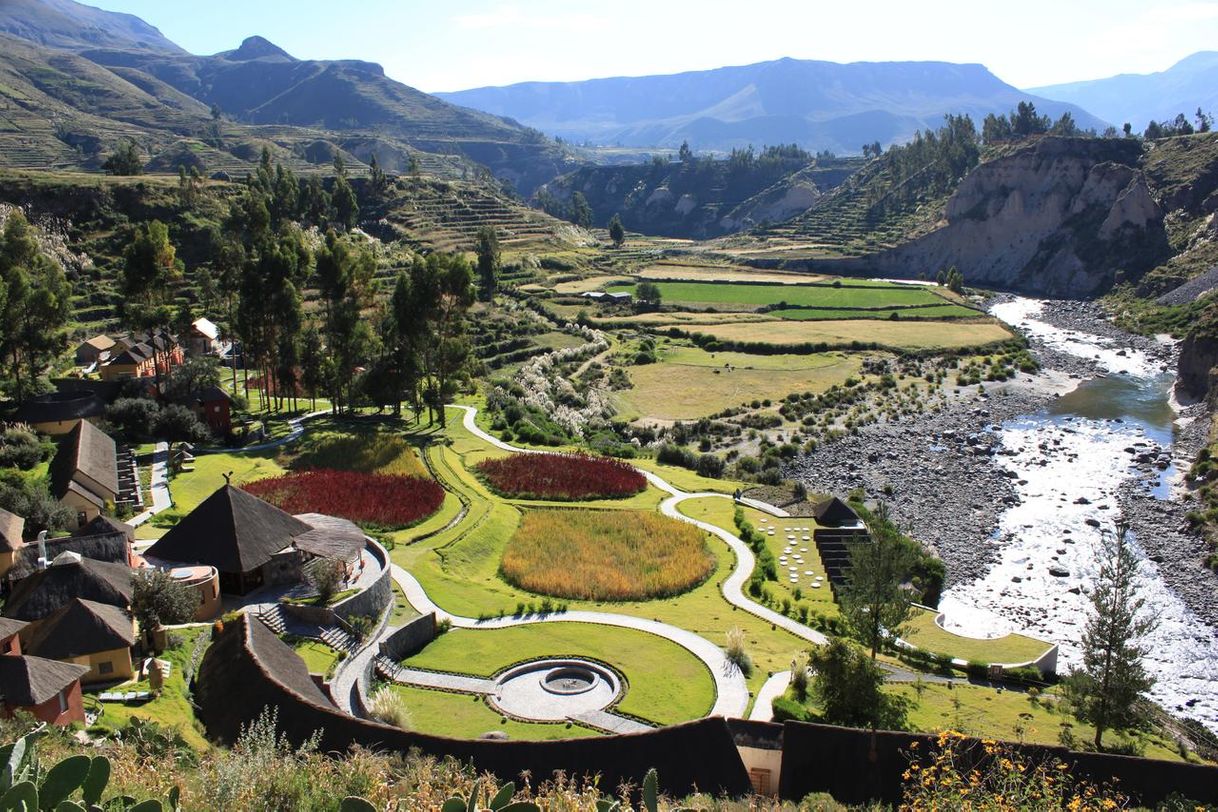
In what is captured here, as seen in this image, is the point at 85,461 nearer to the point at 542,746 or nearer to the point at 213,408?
the point at 213,408

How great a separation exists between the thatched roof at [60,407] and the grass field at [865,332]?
7026 centimetres

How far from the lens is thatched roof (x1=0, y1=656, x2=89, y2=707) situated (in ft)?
66.7

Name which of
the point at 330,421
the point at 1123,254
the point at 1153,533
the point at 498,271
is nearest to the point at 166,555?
the point at 330,421

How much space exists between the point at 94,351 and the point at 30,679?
53340mm

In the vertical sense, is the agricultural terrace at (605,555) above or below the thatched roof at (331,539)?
below

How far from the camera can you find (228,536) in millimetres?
31875

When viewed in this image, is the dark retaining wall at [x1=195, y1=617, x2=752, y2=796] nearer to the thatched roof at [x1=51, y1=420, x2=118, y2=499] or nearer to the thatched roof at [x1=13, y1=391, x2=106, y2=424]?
the thatched roof at [x1=51, y1=420, x2=118, y2=499]

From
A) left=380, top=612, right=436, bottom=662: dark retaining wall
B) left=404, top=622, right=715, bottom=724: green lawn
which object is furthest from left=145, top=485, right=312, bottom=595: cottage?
left=404, top=622, right=715, bottom=724: green lawn

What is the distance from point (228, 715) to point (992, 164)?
164 m

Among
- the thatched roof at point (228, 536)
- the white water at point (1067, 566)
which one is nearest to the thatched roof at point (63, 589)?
the thatched roof at point (228, 536)

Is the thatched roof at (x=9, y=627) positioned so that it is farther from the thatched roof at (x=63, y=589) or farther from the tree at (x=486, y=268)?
the tree at (x=486, y=268)

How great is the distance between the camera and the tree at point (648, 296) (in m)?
120

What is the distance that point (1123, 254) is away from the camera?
5202 inches

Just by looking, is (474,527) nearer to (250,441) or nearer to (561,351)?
Answer: (250,441)
